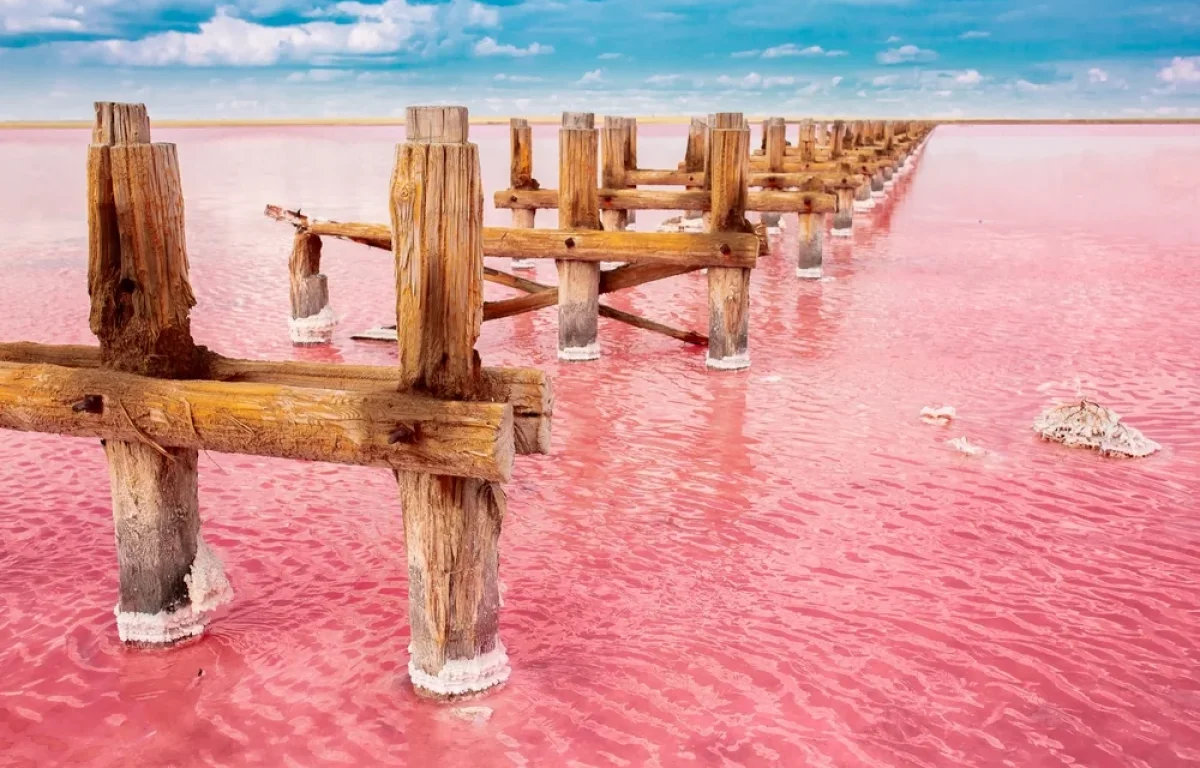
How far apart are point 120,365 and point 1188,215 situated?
2311 centimetres

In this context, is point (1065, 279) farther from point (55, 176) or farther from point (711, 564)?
point (55, 176)

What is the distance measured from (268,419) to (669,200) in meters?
7.66

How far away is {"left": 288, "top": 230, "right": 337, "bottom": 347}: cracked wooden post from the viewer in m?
10.1

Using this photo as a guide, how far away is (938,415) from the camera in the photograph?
7594 millimetres

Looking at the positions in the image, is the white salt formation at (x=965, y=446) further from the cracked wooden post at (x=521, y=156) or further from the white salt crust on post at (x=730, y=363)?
the cracked wooden post at (x=521, y=156)

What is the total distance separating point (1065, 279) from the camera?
1410 centimetres

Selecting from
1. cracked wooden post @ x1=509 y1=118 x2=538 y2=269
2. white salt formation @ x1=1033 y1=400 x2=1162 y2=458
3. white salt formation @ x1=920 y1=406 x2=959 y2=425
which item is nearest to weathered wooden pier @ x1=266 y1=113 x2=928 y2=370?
cracked wooden post @ x1=509 y1=118 x2=538 y2=269

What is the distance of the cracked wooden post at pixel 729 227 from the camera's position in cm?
859

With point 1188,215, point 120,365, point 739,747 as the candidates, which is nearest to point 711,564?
point 739,747

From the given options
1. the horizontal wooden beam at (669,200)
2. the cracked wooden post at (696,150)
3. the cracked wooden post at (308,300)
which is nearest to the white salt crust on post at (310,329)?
the cracked wooden post at (308,300)

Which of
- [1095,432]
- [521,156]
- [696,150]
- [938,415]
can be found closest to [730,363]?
[938,415]

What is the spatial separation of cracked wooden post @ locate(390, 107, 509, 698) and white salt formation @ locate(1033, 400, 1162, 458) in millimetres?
4369

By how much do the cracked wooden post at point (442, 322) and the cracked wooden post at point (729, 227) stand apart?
4977 millimetres

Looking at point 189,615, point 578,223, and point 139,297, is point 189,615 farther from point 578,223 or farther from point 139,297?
point 578,223
